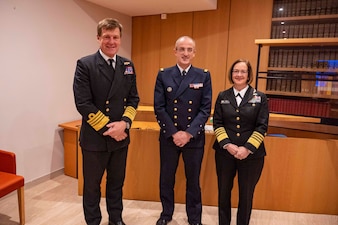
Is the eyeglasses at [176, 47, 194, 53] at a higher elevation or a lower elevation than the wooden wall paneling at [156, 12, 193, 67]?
lower

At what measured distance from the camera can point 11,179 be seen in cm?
206

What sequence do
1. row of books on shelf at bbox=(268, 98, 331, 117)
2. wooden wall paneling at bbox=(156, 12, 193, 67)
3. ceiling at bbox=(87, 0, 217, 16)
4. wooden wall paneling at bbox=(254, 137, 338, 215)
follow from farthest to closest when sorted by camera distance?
wooden wall paneling at bbox=(156, 12, 193, 67)
ceiling at bbox=(87, 0, 217, 16)
row of books on shelf at bbox=(268, 98, 331, 117)
wooden wall paneling at bbox=(254, 137, 338, 215)

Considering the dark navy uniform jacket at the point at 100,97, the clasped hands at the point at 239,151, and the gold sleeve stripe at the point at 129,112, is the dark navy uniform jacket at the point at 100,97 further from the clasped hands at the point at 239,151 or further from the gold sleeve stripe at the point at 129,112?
the clasped hands at the point at 239,151

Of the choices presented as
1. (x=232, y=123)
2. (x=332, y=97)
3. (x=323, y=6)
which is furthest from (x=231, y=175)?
(x=323, y=6)

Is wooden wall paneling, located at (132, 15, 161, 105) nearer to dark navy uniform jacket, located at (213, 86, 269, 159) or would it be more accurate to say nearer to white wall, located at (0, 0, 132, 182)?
white wall, located at (0, 0, 132, 182)

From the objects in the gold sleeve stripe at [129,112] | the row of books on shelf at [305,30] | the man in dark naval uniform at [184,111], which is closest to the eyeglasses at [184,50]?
the man in dark naval uniform at [184,111]

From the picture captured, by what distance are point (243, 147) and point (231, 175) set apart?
0.86 feet

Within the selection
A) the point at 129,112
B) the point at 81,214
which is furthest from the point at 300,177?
the point at 81,214

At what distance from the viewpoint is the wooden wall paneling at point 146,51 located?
4.55m

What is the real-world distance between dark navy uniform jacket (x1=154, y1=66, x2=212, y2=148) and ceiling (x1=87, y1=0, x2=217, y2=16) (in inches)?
75.0

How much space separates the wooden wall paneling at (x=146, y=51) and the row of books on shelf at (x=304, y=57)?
1836 mm

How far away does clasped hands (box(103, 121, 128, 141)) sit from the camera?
183 cm

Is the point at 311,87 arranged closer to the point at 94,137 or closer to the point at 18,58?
the point at 94,137

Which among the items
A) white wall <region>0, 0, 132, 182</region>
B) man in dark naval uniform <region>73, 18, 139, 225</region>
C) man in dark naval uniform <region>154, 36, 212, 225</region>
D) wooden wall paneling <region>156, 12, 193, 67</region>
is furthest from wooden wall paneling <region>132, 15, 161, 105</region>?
man in dark naval uniform <region>73, 18, 139, 225</region>
